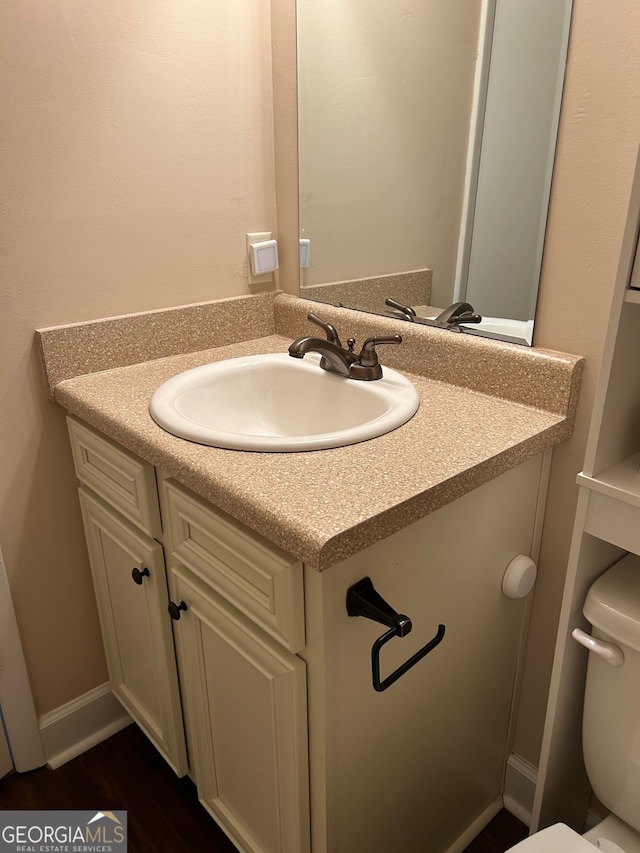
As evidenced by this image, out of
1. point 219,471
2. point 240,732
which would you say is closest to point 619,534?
point 219,471

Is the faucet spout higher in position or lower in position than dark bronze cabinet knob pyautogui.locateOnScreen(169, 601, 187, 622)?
higher

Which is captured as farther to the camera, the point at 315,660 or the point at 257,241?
the point at 257,241

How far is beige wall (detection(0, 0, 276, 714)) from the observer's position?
1144 millimetres

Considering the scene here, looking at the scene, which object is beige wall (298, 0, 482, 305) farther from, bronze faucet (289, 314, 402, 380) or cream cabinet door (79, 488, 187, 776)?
cream cabinet door (79, 488, 187, 776)

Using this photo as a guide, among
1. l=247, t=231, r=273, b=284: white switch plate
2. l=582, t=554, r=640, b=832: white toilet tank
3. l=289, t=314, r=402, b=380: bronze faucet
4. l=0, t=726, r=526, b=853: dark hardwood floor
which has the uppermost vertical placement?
l=247, t=231, r=273, b=284: white switch plate

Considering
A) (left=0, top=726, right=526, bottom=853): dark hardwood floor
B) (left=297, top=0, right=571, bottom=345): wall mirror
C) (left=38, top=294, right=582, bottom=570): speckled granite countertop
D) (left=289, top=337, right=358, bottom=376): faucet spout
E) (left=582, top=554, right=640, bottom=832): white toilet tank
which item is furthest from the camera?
Result: (left=0, top=726, right=526, bottom=853): dark hardwood floor

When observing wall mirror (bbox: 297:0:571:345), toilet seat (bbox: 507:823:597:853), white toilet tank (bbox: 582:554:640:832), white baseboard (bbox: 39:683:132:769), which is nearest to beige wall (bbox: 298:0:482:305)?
wall mirror (bbox: 297:0:571:345)

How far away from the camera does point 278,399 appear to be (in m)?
1.32

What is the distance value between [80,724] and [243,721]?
28.5 inches

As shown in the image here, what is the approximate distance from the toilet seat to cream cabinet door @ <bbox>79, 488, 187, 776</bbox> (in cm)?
65

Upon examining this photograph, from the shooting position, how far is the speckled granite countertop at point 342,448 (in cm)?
79

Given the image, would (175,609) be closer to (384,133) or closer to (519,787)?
(519,787)

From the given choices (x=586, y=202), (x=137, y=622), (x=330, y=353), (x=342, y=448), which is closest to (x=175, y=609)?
(x=137, y=622)

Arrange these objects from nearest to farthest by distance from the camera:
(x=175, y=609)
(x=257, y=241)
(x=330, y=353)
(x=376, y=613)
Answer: (x=376, y=613)
(x=175, y=609)
(x=330, y=353)
(x=257, y=241)
